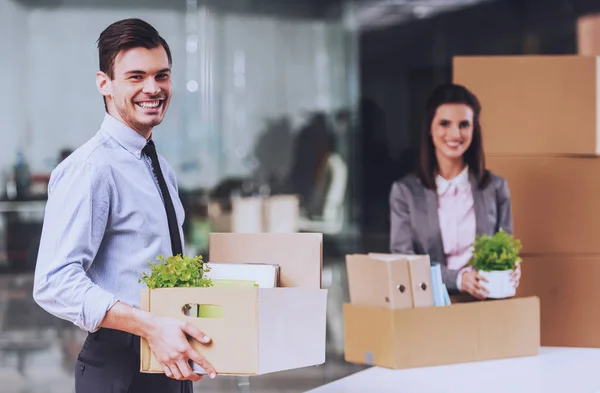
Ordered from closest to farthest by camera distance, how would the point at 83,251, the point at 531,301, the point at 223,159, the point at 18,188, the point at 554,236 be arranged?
1. the point at 83,251
2. the point at 531,301
3. the point at 554,236
4. the point at 18,188
5. the point at 223,159

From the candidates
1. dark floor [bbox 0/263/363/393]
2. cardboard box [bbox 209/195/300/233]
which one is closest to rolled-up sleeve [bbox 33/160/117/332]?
dark floor [bbox 0/263/363/393]

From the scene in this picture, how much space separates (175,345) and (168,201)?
0.35 m

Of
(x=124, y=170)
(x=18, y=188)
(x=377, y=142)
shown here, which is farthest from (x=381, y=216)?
(x=124, y=170)

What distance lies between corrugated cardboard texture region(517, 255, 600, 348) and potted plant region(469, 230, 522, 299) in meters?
0.41

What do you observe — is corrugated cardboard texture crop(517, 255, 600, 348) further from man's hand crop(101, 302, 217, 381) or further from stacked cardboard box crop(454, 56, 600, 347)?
man's hand crop(101, 302, 217, 381)

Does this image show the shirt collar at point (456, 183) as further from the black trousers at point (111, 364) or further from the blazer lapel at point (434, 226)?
the black trousers at point (111, 364)

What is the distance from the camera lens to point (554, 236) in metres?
A: 3.20

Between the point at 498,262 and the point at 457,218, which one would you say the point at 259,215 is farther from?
the point at 498,262

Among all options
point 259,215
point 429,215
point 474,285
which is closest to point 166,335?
point 474,285

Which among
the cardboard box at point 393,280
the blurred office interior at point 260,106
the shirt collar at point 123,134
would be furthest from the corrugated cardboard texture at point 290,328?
the blurred office interior at point 260,106

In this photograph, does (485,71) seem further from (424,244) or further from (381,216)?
(381,216)

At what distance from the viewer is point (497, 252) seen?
282cm

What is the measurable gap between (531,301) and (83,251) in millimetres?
1676

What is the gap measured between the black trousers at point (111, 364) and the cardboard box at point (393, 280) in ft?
3.28
